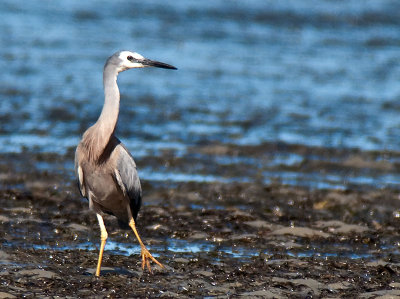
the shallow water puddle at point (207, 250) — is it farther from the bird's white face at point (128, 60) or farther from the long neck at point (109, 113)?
the bird's white face at point (128, 60)

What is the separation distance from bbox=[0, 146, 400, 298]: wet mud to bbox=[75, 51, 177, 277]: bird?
0.51 meters

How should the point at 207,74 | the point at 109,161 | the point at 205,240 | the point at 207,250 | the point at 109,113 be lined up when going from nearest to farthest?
the point at 109,113, the point at 109,161, the point at 207,250, the point at 205,240, the point at 207,74

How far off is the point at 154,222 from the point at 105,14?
1953 centimetres

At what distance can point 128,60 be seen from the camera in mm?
8367

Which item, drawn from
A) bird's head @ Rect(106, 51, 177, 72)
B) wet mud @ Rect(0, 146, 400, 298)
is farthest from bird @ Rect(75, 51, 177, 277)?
wet mud @ Rect(0, 146, 400, 298)

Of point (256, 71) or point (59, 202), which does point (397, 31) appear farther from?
point (59, 202)

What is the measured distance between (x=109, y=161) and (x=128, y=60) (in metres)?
1.01

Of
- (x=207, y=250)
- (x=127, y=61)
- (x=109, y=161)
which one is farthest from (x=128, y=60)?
→ (x=207, y=250)

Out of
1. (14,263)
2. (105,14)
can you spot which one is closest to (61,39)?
(105,14)

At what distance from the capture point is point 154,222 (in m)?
9.88

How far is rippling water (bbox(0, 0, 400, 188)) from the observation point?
47.6 feet

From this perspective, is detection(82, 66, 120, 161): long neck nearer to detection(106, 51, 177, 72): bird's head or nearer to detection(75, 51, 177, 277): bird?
detection(75, 51, 177, 277): bird

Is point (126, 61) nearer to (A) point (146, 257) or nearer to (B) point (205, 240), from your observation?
(A) point (146, 257)

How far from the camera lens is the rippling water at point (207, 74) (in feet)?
47.6
